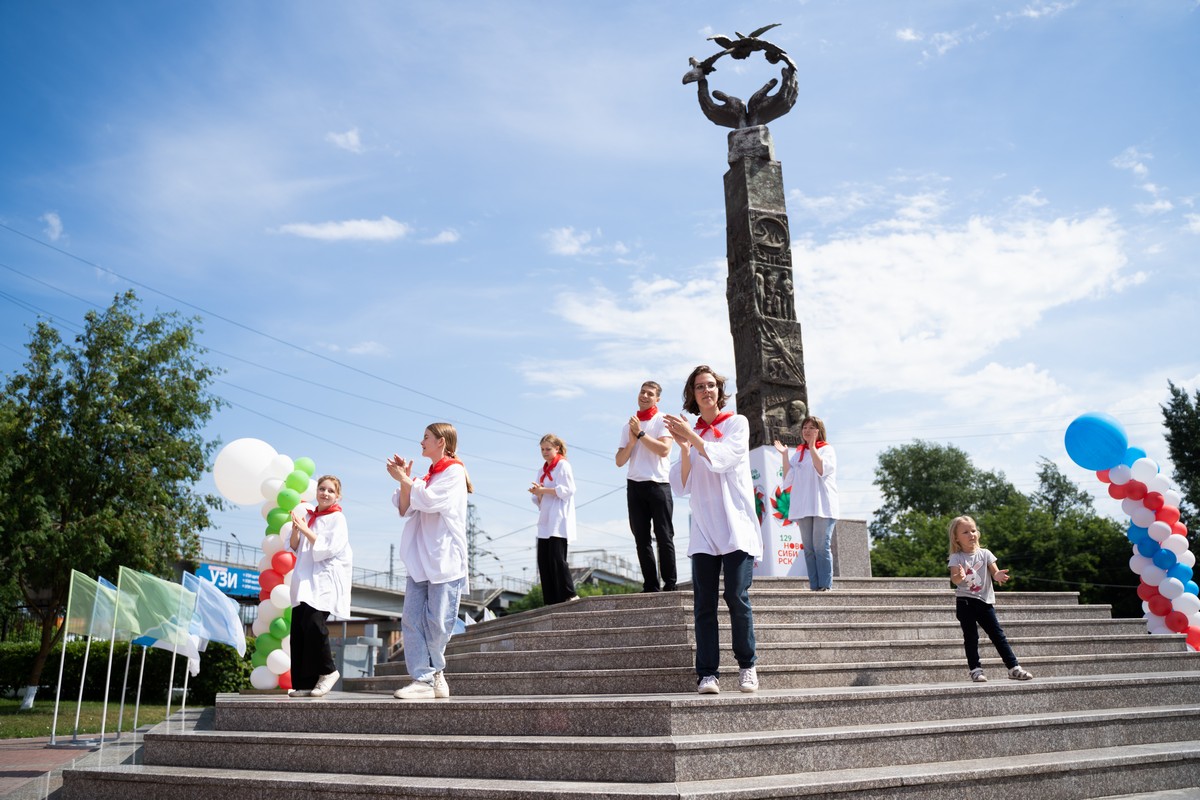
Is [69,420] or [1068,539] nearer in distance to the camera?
[69,420]

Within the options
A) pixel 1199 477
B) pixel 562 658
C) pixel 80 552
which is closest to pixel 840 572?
pixel 562 658

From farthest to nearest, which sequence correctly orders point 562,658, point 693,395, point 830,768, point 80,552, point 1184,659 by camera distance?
point 80,552 → point 1184,659 → point 562,658 → point 693,395 → point 830,768

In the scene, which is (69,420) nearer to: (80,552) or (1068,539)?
(80,552)

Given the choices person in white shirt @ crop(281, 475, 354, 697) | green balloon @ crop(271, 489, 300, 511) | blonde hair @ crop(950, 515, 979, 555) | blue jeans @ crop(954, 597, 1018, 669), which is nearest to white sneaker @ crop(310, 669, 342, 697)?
person in white shirt @ crop(281, 475, 354, 697)

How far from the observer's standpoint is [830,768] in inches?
184

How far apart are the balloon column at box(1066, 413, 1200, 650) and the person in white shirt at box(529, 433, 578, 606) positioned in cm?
714

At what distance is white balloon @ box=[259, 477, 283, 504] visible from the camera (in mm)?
10914

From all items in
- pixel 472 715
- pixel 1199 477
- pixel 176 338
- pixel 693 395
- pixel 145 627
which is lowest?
pixel 472 715

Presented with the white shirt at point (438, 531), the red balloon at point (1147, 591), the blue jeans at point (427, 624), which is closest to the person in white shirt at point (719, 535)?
the white shirt at point (438, 531)

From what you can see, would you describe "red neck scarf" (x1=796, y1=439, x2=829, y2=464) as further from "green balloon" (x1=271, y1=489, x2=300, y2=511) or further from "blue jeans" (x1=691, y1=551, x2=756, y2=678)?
"green balloon" (x1=271, y1=489, x2=300, y2=511)

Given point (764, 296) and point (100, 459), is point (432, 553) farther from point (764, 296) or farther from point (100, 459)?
point (100, 459)

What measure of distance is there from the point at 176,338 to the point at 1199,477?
3389 cm

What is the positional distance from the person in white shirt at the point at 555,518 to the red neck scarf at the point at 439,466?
2.79 m

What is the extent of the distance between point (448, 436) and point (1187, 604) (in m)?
11.0
